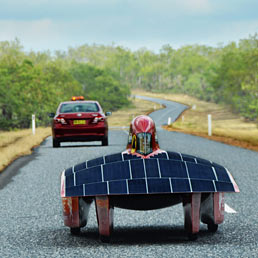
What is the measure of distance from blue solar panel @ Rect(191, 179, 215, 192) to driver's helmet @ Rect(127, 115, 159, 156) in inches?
21.3

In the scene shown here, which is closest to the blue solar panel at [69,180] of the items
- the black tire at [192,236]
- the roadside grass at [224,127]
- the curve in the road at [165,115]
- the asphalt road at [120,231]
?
the asphalt road at [120,231]

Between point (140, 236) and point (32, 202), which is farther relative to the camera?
point (32, 202)

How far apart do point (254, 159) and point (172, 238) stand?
35.3 ft

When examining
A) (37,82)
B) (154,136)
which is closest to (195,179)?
(154,136)

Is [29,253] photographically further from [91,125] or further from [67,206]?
[91,125]

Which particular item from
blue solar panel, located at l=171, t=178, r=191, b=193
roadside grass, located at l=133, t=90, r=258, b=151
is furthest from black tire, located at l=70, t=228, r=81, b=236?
roadside grass, located at l=133, t=90, r=258, b=151

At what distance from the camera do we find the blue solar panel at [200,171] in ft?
16.5

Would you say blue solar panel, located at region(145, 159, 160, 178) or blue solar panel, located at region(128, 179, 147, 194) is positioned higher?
blue solar panel, located at region(145, 159, 160, 178)

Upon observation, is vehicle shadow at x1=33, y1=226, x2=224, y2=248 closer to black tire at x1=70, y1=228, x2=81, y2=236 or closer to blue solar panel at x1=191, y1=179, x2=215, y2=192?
black tire at x1=70, y1=228, x2=81, y2=236

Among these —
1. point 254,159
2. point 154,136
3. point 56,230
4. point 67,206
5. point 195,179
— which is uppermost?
point 154,136

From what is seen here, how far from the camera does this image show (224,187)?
5.01m

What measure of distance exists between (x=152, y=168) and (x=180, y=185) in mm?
302

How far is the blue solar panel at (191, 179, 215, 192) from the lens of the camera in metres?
4.89

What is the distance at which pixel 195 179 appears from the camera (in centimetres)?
496
